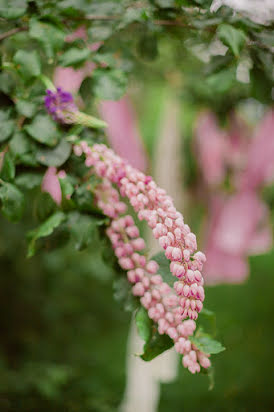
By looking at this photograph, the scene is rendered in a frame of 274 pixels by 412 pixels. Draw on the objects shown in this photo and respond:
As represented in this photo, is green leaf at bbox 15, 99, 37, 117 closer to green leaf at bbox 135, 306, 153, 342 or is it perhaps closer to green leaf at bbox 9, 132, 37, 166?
green leaf at bbox 9, 132, 37, 166

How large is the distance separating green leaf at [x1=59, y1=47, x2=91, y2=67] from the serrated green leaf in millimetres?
463

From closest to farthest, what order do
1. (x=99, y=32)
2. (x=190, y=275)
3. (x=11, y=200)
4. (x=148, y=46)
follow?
(x=190, y=275), (x=11, y=200), (x=99, y=32), (x=148, y=46)

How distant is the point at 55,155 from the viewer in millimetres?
1030

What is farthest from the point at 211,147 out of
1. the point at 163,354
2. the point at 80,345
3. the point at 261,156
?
the point at 80,345

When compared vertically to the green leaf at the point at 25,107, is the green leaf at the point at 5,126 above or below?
below

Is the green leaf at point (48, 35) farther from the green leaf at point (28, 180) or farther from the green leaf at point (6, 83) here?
the green leaf at point (28, 180)

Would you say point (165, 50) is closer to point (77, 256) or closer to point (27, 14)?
point (27, 14)

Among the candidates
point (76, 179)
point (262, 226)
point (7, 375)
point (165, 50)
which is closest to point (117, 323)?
point (7, 375)

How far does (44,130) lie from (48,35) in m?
0.20

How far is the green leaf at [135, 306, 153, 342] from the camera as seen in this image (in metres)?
0.93

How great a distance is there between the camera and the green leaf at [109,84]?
1084 millimetres

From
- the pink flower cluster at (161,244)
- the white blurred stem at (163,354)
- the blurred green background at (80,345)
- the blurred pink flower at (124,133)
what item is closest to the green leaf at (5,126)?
the pink flower cluster at (161,244)

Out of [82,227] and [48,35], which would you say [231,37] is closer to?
[48,35]

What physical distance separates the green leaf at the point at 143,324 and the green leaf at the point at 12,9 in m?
0.66
